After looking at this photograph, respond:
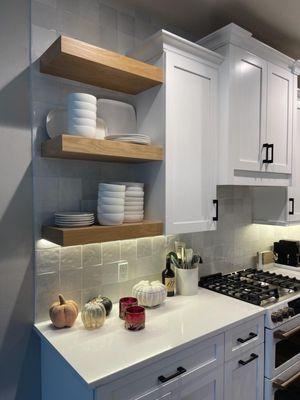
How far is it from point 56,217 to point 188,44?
116cm

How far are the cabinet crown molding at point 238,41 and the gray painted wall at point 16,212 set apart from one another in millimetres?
1074

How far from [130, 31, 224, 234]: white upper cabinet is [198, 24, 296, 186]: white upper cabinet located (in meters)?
0.07

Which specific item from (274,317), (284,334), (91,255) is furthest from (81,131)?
(284,334)

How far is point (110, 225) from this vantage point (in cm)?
145

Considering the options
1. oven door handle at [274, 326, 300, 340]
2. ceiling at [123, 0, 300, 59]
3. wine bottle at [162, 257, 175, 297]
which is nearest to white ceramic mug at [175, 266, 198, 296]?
wine bottle at [162, 257, 175, 297]

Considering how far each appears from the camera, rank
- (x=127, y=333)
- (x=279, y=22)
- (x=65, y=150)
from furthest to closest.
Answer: (x=279, y=22)
(x=127, y=333)
(x=65, y=150)

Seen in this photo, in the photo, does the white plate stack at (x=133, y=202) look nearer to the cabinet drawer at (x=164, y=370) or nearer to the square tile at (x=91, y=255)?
the square tile at (x=91, y=255)

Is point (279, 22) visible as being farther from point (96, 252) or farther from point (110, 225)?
point (96, 252)

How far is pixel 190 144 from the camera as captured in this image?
1709 mm

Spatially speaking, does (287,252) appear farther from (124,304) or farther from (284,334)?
(124,304)

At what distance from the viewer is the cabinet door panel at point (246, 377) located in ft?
5.00

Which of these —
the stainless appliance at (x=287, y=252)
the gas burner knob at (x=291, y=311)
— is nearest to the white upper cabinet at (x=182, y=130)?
the gas burner knob at (x=291, y=311)

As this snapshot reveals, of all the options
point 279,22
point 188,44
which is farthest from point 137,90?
point 279,22

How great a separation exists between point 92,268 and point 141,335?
1.55ft
